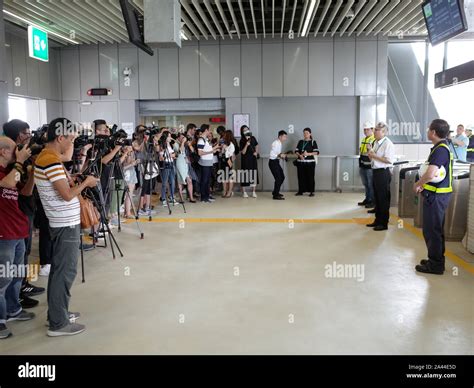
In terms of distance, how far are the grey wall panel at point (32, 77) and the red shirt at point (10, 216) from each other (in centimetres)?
805

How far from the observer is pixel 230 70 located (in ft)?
36.0

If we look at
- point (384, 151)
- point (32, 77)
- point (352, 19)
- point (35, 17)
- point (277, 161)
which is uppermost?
point (352, 19)

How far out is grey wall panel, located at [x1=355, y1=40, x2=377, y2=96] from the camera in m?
10.6

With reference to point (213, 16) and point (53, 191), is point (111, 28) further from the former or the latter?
point (53, 191)

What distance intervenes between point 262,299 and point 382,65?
28.4ft

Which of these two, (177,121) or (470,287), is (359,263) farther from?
(177,121)

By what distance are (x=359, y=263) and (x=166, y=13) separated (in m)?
4.58

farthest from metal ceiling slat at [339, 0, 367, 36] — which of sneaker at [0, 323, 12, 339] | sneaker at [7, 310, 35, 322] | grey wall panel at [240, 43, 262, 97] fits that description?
sneaker at [0, 323, 12, 339]

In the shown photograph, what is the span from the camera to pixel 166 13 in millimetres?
6465

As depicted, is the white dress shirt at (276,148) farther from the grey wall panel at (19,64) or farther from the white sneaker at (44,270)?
the white sneaker at (44,270)

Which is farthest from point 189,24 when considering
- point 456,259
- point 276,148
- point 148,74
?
point 456,259

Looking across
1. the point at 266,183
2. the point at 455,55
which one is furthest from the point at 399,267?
the point at 455,55

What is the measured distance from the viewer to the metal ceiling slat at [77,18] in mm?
7496

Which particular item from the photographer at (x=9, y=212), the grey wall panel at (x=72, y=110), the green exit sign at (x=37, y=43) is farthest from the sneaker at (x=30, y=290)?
the grey wall panel at (x=72, y=110)
